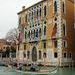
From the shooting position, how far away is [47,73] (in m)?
25.8

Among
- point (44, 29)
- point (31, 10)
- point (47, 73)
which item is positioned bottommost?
point (47, 73)

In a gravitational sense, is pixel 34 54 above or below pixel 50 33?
below

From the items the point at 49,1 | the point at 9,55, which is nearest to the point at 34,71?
the point at 49,1

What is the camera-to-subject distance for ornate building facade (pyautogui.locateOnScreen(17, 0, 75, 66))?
35281 mm

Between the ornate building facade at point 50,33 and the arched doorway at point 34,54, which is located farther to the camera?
the arched doorway at point 34,54

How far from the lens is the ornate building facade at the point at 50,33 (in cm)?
3528

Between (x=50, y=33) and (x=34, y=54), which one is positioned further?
(x=34, y=54)

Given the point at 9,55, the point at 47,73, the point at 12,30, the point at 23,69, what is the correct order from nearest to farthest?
the point at 47,73 → the point at 23,69 → the point at 9,55 → the point at 12,30

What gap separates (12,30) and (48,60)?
2308cm

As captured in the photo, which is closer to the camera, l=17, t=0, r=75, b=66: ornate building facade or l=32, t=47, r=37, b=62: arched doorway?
l=17, t=0, r=75, b=66: ornate building facade

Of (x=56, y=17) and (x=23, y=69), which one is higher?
(x=56, y=17)

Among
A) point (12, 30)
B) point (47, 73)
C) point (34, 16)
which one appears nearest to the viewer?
point (47, 73)

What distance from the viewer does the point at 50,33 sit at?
121 feet

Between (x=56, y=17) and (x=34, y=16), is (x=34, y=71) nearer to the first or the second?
(x=56, y=17)
